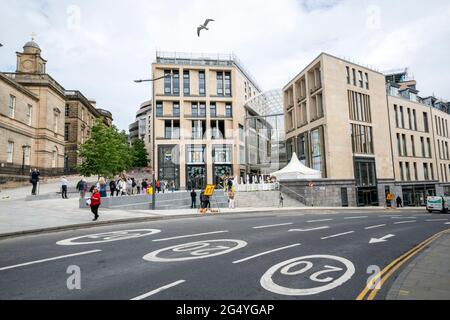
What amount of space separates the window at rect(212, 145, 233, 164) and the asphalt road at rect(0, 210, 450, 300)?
120 feet

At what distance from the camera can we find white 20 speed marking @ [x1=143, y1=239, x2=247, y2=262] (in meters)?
6.68

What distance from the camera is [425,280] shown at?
5.04 meters

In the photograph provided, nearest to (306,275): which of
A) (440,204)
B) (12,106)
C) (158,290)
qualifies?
(158,290)

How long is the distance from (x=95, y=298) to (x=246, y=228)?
7.58m

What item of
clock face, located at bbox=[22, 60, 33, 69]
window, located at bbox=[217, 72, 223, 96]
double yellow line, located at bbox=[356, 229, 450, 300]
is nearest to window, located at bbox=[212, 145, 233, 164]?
window, located at bbox=[217, 72, 223, 96]

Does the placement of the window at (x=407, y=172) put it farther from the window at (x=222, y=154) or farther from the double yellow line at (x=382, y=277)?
the double yellow line at (x=382, y=277)

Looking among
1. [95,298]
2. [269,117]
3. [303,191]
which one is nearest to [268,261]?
[95,298]

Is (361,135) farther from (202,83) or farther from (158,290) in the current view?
(158,290)

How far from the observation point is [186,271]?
221 inches

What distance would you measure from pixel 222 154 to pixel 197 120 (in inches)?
290

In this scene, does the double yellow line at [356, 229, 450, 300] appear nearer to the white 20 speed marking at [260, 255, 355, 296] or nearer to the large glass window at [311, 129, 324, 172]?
the white 20 speed marking at [260, 255, 355, 296]

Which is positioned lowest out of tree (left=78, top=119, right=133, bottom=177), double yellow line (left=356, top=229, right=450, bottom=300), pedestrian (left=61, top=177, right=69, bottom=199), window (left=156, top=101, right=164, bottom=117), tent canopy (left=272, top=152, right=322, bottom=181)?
double yellow line (left=356, top=229, right=450, bottom=300)

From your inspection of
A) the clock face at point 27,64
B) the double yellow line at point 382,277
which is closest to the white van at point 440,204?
the double yellow line at point 382,277
